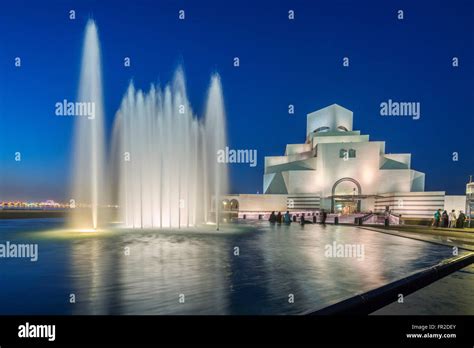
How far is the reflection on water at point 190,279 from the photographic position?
16.1 ft

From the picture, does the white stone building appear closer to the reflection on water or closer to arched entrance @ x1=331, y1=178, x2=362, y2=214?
arched entrance @ x1=331, y1=178, x2=362, y2=214

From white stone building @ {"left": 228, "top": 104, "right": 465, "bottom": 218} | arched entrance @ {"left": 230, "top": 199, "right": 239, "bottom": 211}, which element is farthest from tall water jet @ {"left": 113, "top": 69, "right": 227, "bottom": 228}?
arched entrance @ {"left": 230, "top": 199, "right": 239, "bottom": 211}

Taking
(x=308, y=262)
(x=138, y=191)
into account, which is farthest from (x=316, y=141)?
(x=308, y=262)

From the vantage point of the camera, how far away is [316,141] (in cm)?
5306

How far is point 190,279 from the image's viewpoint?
6.46 metres

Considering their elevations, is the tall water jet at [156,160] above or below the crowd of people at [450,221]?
above

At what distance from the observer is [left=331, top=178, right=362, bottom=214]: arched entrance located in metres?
46.6

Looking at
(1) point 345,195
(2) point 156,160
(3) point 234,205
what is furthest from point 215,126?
(3) point 234,205

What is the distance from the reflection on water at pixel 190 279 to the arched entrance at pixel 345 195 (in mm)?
37583

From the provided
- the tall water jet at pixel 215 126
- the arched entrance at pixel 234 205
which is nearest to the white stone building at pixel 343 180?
the arched entrance at pixel 234 205

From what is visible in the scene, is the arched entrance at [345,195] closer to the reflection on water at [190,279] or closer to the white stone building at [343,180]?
the white stone building at [343,180]

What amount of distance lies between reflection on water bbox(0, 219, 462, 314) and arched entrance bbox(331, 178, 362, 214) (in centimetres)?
3758
